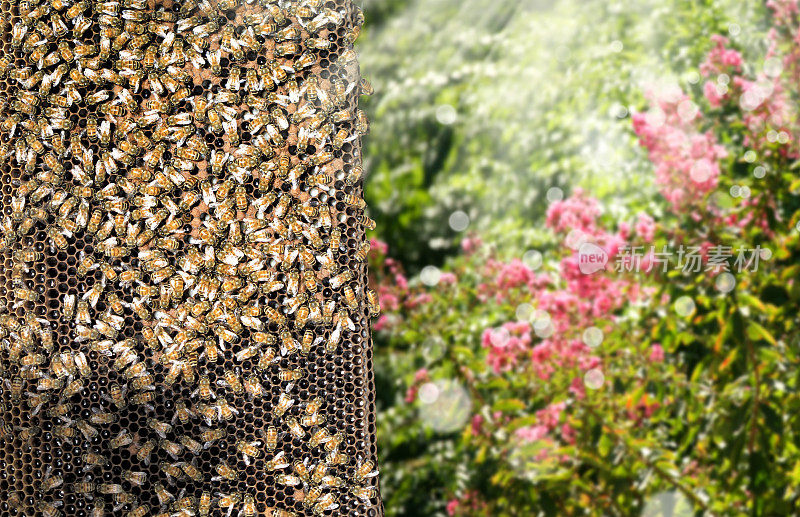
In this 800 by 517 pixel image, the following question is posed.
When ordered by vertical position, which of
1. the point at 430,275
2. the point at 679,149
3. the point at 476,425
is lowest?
the point at 476,425

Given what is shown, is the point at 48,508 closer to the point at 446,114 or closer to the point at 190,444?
the point at 190,444

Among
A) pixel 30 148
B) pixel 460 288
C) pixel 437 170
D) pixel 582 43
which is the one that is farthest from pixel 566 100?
pixel 30 148

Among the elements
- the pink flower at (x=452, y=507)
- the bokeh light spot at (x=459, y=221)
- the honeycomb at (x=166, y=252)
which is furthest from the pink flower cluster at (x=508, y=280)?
the honeycomb at (x=166, y=252)

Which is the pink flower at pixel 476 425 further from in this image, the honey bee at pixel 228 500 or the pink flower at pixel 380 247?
the honey bee at pixel 228 500

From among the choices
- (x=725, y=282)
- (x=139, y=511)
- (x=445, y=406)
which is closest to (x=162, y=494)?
(x=139, y=511)

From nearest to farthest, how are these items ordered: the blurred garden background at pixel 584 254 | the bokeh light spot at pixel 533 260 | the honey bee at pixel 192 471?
the honey bee at pixel 192 471 < the blurred garden background at pixel 584 254 < the bokeh light spot at pixel 533 260

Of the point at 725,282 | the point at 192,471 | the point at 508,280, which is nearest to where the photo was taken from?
the point at 192,471

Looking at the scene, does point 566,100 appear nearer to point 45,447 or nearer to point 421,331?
point 421,331
